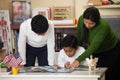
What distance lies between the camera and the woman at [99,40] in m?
3.01

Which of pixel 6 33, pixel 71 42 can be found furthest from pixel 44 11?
pixel 71 42

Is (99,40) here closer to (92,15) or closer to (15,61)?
(92,15)

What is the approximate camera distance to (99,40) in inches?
A: 120

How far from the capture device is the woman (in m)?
3.01

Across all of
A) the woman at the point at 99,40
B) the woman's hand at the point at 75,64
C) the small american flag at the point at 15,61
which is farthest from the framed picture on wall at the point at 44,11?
the small american flag at the point at 15,61

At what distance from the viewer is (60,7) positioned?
4582 mm

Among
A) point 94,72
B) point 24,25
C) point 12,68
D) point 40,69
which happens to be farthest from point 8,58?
point 94,72

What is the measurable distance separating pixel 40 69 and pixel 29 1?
2085mm

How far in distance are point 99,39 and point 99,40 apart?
0.03 ft

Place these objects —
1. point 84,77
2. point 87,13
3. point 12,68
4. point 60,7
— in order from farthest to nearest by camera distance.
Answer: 1. point 60,7
2. point 87,13
3. point 12,68
4. point 84,77

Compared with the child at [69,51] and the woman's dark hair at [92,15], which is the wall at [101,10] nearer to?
the child at [69,51]

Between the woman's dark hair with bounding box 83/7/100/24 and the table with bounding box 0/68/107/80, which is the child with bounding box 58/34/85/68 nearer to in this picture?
the woman's dark hair with bounding box 83/7/100/24

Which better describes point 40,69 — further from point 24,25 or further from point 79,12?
point 79,12

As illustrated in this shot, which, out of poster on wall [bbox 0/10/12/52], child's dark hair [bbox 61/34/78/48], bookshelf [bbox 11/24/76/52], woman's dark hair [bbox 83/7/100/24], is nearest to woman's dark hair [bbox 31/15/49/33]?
child's dark hair [bbox 61/34/78/48]
